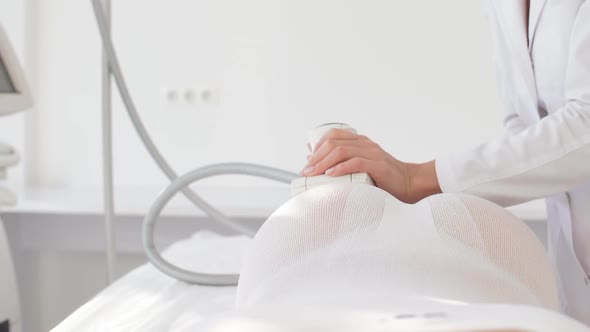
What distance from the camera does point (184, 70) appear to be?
149 inches

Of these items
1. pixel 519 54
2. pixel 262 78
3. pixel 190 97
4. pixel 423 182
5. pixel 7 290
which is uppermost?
pixel 519 54

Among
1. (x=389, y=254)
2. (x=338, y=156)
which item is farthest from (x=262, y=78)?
(x=389, y=254)

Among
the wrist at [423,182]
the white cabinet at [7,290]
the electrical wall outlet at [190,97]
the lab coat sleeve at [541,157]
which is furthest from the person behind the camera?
the electrical wall outlet at [190,97]

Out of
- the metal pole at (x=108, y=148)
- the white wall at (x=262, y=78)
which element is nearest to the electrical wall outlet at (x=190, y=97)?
the white wall at (x=262, y=78)

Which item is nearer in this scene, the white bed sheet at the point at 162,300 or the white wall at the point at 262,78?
the white bed sheet at the point at 162,300

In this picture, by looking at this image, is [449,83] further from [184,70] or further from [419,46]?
[184,70]

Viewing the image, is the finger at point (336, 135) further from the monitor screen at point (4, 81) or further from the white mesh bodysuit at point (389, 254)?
the monitor screen at point (4, 81)

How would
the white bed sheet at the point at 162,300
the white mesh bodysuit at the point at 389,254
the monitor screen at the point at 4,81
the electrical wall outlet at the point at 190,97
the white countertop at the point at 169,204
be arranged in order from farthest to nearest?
the electrical wall outlet at the point at 190,97
the white countertop at the point at 169,204
the monitor screen at the point at 4,81
the white bed sheet at the point at 162,300
the white mesh bodysuit at the point at 389,254

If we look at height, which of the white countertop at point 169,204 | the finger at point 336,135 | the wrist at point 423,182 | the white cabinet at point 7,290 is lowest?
the white countertop at point 169,204

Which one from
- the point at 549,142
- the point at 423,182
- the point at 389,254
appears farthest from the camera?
the point at 423,182

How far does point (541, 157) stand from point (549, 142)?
0.09 feet

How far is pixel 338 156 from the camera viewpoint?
1.24m

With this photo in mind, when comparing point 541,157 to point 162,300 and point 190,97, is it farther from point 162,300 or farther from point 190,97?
point 190,97

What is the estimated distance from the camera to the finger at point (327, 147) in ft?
4.13
